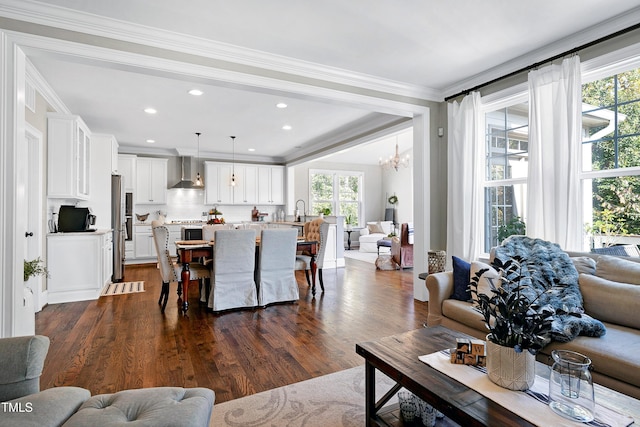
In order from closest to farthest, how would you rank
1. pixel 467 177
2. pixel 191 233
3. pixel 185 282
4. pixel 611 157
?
pixel 611 157
pixel 185 282
pixel 467 177
pixel 191 233

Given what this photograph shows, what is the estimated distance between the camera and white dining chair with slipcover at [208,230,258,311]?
3.90 m

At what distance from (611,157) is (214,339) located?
3890mm

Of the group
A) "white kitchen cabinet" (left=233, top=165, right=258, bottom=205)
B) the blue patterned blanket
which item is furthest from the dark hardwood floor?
"white kitchen cabinet" (left=233, top=165, right=258, bottom=205)

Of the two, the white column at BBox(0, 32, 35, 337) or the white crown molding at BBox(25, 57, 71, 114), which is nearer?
the white column at BBox(0, 32, 35, 337)

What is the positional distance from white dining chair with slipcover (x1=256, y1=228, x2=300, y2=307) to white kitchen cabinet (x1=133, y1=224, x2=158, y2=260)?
4.46 meters

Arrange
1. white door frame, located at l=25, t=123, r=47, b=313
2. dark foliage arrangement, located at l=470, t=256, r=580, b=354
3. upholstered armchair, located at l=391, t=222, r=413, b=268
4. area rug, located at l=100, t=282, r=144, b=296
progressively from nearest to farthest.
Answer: dark foliage arrangement, located at l=470, t=256, r=580, b=354, white door frame, located at l=25, t=123, r=47, b=313, area rug, located at l=100, t=282, r=144, b=296, upholstered armchair, located at l=391, t=222, r=413, b=268

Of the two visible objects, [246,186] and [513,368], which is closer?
[513,368]

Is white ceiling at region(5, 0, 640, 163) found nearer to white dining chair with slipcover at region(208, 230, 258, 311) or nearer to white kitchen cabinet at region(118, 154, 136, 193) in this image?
white dining chair with slipcover at region(208, 230, 258, 311)

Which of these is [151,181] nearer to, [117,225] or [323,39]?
[117,225]

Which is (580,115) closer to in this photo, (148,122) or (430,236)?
(430,236)

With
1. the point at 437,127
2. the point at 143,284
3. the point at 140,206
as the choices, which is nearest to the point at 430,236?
the point at 437,127

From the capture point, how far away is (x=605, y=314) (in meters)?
2.23

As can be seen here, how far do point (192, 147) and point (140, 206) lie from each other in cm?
189

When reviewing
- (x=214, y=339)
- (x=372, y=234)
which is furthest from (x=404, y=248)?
(x=214, y=339)
